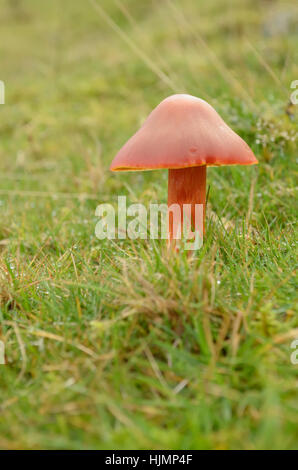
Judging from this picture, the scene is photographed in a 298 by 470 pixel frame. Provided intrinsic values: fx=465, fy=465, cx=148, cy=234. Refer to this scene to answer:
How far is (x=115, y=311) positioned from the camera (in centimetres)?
171

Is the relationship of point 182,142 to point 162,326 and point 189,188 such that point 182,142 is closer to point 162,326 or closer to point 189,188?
point 189,188

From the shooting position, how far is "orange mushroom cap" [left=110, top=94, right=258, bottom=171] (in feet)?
5.93

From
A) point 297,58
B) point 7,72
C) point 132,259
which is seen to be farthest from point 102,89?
point 132,259

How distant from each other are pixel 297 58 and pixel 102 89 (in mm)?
3534

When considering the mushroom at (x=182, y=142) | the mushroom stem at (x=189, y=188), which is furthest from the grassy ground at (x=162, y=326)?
the mushroom at (x=182, y=142)

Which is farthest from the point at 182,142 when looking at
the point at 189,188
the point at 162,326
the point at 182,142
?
the point at 162,326

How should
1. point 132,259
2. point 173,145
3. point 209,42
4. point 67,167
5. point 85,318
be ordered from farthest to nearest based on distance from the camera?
point 209,42 < point 67,167 < point 132,259 < point 173,145 < point 85,318

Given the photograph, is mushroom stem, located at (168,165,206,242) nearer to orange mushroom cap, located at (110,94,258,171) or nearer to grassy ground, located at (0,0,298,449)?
grassy ground, located at (0,0,298,449)

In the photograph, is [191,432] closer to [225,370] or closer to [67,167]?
[225,370]

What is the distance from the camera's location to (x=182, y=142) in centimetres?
182

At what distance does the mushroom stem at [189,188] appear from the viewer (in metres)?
2.16

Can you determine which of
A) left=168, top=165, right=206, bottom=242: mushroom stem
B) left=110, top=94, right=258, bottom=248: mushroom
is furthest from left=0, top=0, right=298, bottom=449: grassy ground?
left=110, top=94, right=258, bottom=248: mushroom

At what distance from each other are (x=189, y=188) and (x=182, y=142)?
1.26 ft

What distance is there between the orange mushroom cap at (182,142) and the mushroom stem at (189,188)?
10.2 inches
